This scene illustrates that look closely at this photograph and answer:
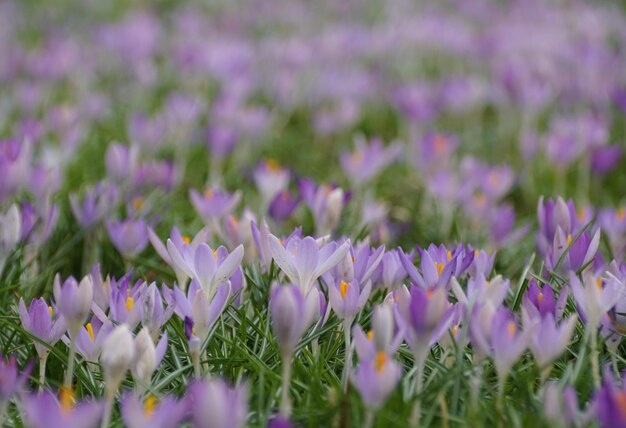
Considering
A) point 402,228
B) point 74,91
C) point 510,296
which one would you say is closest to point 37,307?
point 510,296

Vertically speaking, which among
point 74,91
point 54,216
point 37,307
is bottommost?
point 74,91

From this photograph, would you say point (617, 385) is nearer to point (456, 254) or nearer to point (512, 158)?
point (456, 254)

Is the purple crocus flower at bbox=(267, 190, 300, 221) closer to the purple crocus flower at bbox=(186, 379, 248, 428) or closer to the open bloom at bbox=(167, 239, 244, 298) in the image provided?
the open bloom at bbox=(167, 239, 244, 298)

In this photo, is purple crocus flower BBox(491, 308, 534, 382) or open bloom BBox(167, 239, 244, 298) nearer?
purple crocus flower BBox(491, 308, 534, 382)

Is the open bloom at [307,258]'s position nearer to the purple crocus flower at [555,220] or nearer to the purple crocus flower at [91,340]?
the purple crocus flower at [91,340]

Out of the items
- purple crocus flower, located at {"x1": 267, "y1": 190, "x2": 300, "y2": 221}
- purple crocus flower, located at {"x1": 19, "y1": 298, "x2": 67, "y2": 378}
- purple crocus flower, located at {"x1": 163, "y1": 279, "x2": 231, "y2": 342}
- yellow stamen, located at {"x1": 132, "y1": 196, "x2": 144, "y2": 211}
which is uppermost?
purple crocus flower, located at {"x1": 163, "y1": 279, "x2": 231, "y2": 342}

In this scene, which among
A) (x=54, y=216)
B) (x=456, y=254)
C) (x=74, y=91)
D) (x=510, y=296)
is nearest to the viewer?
(x=456, y=254)

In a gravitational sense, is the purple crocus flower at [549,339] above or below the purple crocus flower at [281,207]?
above

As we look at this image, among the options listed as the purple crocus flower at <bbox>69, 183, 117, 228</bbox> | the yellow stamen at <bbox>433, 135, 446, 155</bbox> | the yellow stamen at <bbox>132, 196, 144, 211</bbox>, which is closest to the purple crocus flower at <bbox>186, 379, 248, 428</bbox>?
the purple crocus flower at <bbox>69, 183, 117, 228</bbox>

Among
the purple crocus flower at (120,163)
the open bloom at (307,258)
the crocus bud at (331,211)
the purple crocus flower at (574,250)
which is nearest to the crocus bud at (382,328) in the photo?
the open bloom at (307,258)
